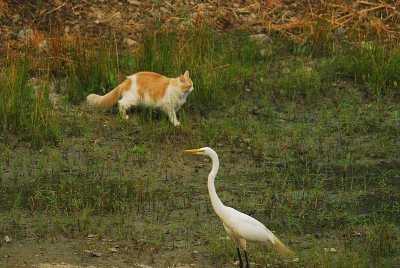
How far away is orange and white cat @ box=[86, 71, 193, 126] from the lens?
9.93 m

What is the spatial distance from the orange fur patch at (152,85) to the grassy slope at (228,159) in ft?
0.76

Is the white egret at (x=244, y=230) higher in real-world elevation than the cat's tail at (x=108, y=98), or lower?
lower

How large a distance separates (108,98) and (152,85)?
0.46 metres

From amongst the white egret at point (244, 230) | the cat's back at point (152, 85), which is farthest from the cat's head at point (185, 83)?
the white egret at point (244, 230)

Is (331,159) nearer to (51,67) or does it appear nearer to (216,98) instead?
(216,98)

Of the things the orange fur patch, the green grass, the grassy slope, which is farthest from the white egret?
the orange fur patch

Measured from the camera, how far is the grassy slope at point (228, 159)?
7.73 meters

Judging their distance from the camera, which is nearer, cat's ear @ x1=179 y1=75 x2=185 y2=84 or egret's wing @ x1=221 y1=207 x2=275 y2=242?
egret's wing @ x1=221 y1=207 x2=275 y2=242

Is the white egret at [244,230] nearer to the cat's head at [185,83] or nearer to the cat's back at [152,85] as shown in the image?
the cat's head at [185,83]

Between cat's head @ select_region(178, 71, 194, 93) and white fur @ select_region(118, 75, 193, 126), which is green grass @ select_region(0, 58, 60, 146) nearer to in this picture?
white fur @ select_region(118, 75, 193, 126)

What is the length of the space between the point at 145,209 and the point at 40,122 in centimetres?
179

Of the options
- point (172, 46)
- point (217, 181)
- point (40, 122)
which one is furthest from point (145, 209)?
point (172, 46)

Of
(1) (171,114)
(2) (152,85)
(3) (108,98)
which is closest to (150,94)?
(2) (152,85)

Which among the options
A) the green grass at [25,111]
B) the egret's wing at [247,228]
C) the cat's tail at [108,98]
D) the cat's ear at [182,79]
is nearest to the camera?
the egret's wing at [247,228]
